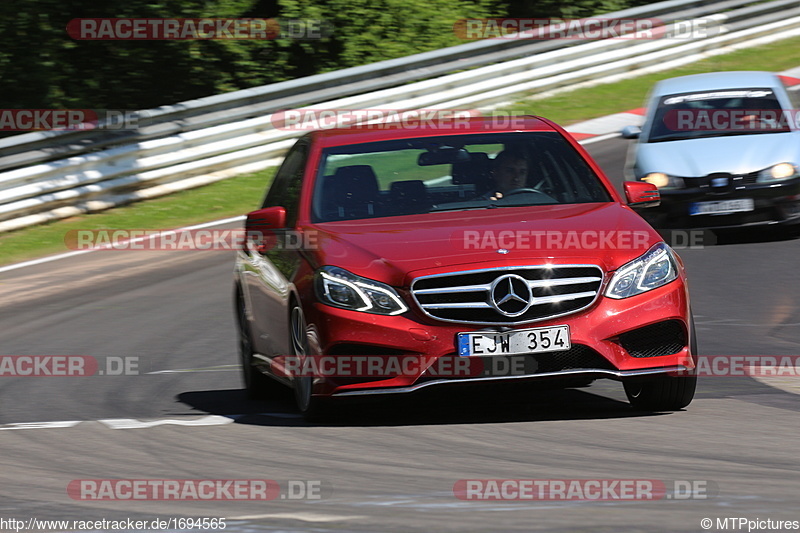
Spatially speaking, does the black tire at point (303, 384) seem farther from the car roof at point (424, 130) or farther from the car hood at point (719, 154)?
the car hood at point (719, 154)

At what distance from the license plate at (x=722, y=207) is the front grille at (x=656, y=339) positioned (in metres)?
6.35

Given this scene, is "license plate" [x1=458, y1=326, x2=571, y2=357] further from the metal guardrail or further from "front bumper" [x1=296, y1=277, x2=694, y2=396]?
the metal guardrail

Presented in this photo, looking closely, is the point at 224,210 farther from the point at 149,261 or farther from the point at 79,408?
the point at 79,408

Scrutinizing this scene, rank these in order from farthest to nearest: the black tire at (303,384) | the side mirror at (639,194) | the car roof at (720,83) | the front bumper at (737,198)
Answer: the car roof at (720,83) → the front bumper at (737,198) → the side mirror at (639,194) → the black tire at (303,384)

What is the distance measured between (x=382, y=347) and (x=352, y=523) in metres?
2.11

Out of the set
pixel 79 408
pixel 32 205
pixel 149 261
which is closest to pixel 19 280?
pixel 149 261

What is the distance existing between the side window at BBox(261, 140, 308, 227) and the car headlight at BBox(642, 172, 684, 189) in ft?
17.5

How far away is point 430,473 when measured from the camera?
5871mm

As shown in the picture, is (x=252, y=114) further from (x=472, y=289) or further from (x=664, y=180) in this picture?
(x=472, y=289)

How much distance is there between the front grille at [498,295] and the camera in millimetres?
6887

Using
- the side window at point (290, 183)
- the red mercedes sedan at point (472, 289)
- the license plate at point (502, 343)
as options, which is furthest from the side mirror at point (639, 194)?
the side window at point (290, 183)

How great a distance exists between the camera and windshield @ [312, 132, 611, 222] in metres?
7.94

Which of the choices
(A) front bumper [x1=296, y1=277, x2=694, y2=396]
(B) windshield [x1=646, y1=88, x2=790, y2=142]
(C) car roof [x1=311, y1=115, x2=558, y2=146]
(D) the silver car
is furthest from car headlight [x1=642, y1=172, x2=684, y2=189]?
(A) front bumper [x1=296, y1=277, x2=694, y2=396]

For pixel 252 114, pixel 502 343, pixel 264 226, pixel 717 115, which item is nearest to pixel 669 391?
pixel 502 343
